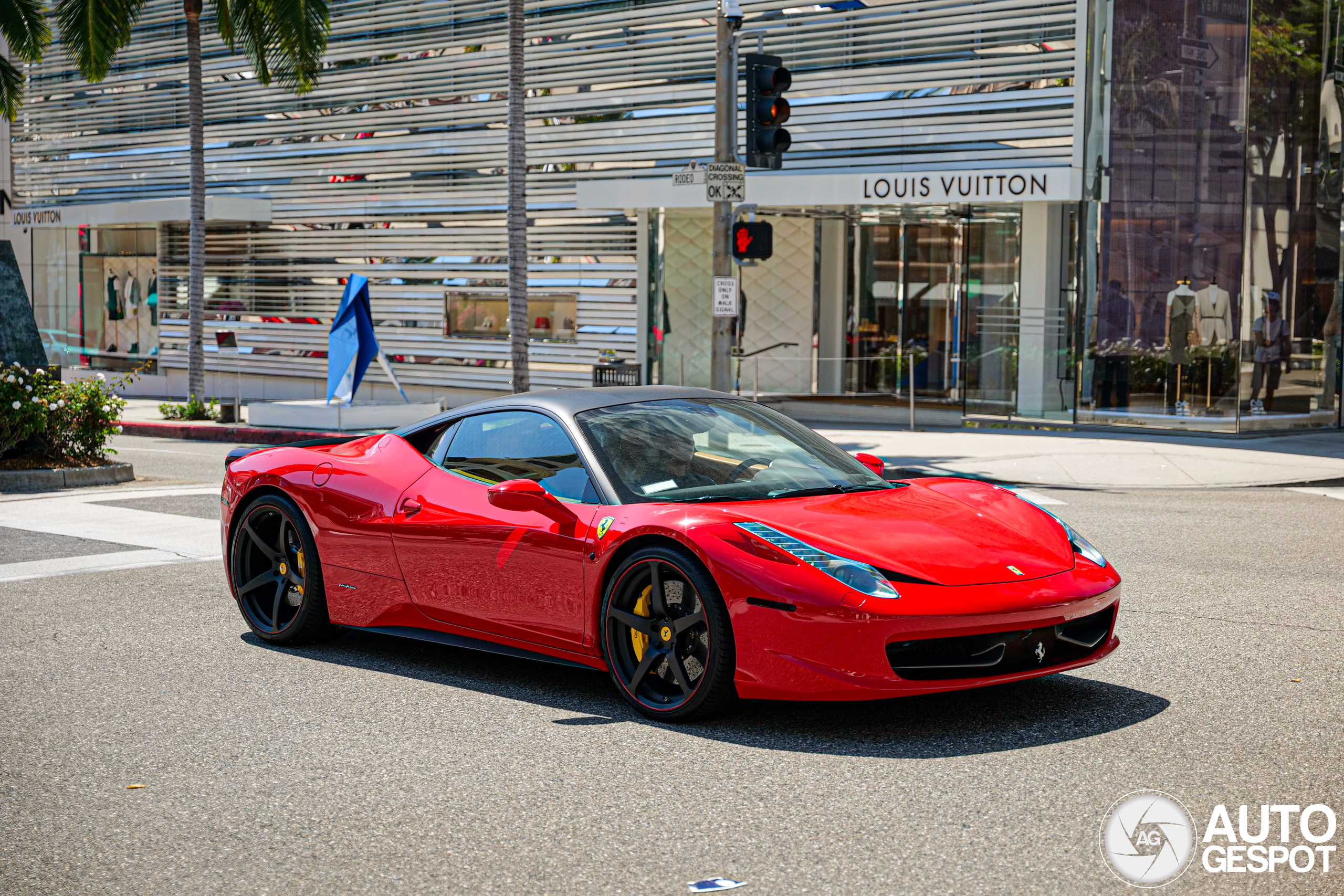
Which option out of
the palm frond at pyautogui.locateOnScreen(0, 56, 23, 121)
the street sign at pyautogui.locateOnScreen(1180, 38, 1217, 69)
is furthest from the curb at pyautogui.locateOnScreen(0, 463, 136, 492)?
the palm frond at pyautogui.locateOnScreen(0, 56, 23, 121)

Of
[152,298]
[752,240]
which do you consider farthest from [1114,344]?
[152,298]

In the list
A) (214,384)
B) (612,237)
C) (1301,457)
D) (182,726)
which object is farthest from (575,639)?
(214,384)

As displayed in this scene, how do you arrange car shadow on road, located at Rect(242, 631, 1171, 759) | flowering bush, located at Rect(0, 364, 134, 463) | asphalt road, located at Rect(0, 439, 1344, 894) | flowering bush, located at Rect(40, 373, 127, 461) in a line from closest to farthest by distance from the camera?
asphalt road, located at Rect(0, 439, 1344, 894) < car shadow on road, located at Rect(242, 631, 1171, 759) < flowering bush, located at Rect(0, 364, 134, 463) < flowering bush, located at Rect(40, 373, 127, 461)

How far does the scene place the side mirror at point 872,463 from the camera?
21.7 ft

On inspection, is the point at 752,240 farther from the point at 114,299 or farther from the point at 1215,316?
the point at 114,299

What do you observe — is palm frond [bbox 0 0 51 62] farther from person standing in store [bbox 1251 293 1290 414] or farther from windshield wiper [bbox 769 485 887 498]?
windshield wiper [bbox 769 485 887 498]

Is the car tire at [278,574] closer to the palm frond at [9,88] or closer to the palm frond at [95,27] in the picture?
the palm frond at [95,27]

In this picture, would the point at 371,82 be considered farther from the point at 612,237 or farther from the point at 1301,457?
the point at 1301,457

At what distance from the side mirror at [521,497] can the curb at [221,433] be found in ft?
50.9

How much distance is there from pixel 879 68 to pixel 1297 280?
697 centimetres

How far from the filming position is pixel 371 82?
94.6 ft

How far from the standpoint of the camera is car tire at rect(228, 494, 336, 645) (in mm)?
6867

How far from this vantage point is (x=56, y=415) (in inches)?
562

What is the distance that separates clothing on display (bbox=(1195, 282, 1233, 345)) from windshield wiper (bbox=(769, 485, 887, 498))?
14950 mm
